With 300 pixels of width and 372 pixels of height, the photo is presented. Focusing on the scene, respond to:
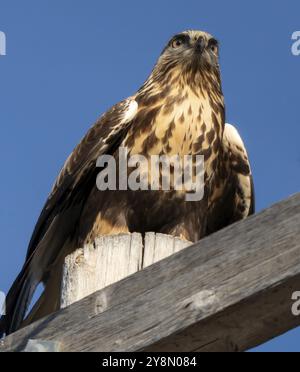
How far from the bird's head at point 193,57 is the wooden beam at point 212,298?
359cm

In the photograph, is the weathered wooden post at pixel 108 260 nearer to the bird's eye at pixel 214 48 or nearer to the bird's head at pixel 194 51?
the bird's head at pixel 194 51

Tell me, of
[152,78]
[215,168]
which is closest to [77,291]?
[215,168]

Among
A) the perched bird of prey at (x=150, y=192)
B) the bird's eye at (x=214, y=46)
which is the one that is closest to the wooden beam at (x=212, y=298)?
the perched bird of prey at (x=150, y=192)

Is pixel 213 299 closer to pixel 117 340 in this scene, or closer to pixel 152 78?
pixel 117 340

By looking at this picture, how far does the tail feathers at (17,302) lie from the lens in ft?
14.2

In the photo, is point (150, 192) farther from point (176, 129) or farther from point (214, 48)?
point (214, 48)

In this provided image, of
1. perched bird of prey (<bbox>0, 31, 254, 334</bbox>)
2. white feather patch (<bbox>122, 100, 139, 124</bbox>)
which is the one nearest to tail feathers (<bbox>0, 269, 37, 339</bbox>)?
perched bird of prey (<bbox>0, 31, 254, 334</bbox>)

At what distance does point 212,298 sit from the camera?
274 centimetres

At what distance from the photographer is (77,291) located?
3.51 metres

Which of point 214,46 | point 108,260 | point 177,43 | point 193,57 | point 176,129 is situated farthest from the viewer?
point 177,43

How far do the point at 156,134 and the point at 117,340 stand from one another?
298 centimetres

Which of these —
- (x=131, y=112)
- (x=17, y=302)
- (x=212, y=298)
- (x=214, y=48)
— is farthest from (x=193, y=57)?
(x=212, y=298)

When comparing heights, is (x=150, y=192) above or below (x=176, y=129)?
below

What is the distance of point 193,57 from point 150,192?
139 cm
